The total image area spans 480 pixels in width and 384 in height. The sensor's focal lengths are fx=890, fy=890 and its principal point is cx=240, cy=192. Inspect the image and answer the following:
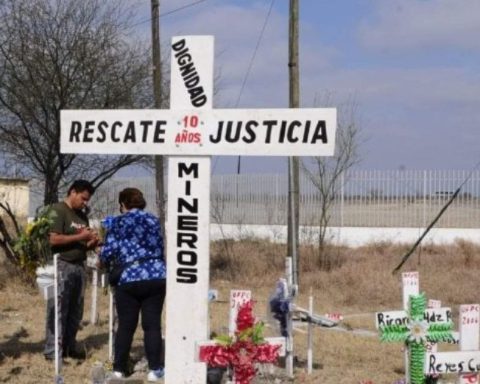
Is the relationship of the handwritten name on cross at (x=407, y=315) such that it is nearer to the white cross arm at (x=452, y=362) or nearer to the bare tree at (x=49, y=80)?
the white cross arm at (x=452, y=362)

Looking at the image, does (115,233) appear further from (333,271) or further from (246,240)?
(246,240)

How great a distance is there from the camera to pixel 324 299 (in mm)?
14688

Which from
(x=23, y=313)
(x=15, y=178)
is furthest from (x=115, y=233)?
(x=15, y=178)

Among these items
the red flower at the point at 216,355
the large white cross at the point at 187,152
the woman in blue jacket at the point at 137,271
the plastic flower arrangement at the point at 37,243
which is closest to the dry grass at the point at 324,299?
the woman in blue jacket at the point at 137,271

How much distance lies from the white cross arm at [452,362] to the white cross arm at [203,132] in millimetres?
1628

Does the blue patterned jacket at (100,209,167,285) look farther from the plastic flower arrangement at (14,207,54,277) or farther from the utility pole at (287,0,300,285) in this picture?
the utility pole at (287,0,300,285)

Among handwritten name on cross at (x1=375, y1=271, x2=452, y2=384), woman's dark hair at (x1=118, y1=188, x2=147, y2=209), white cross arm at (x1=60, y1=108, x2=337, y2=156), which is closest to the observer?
white cross arm at (x1=60, y1=108, x2=337, y2=156)

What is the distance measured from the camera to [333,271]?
57.0 feet

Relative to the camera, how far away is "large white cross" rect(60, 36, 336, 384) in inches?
243

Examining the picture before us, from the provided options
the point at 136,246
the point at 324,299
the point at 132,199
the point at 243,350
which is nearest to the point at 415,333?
the point at 243,350

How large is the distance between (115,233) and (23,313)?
4879 mm

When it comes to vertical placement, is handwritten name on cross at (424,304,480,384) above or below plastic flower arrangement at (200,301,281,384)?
below

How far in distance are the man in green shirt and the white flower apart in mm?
2981

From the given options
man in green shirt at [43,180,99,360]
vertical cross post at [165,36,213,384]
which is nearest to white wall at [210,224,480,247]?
man in green shirt at [43,180,99,360]
